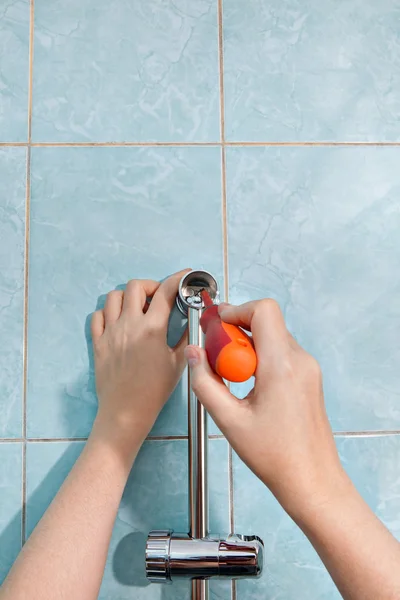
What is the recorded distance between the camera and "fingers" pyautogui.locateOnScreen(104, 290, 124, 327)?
0.84 m

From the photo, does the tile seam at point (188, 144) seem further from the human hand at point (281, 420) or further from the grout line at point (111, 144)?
the human hand at point (281, 420)

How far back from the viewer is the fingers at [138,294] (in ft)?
2.73

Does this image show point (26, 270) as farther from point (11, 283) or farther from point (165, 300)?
point (165, 300)

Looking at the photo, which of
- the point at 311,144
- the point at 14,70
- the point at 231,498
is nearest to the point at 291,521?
the point at 231,498

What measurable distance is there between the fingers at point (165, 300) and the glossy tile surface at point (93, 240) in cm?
5

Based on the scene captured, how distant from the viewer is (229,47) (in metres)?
0.90

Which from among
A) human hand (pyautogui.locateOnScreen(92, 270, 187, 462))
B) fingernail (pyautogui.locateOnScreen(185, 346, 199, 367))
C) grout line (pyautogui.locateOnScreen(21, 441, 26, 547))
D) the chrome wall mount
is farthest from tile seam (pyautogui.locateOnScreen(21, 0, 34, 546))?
fingernail (pyautogui.locateOnScreen(185, 346, 199, 367))

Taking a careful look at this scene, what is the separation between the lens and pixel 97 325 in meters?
0.85

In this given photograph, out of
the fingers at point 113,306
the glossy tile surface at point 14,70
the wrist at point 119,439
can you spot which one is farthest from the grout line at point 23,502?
the glossy tile surface at point 14,70

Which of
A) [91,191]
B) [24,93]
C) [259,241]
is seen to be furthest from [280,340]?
[24,93]

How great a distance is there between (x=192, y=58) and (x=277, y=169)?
0.68 ft

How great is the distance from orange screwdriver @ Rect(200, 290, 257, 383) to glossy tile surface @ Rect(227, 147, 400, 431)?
10.1 inches

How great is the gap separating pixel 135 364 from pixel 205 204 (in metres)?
0.25

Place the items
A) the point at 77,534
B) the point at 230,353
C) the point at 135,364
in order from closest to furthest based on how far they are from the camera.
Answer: the point at 230,353
the point at 77,534
the point at 135,364
